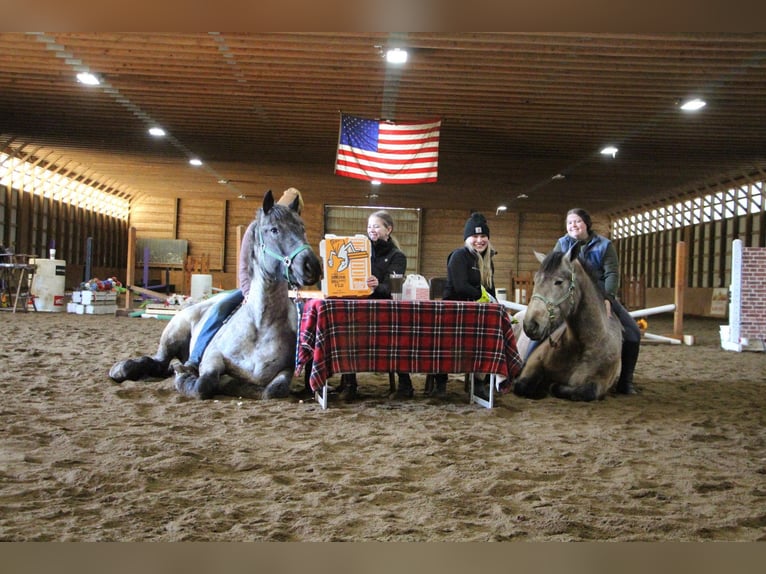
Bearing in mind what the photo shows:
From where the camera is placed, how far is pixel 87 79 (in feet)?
44.3

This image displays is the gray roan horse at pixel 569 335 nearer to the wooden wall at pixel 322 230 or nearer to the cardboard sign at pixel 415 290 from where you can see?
the cardboard sign at pixel 415 290

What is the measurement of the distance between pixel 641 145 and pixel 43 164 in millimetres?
21493

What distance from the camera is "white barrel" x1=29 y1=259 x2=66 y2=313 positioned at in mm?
17750

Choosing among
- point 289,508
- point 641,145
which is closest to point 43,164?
point 641,145

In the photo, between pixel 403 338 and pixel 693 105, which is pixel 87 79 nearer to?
pixel 403 338

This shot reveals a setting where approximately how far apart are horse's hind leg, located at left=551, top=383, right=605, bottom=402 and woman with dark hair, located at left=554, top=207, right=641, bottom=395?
658 mm

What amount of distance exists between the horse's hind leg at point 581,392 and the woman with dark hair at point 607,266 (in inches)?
25.9

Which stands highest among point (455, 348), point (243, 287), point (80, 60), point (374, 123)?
point (80, 60)

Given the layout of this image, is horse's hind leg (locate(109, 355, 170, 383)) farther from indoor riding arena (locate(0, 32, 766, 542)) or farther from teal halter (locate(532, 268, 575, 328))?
teal halter (locate(532, 268, 575, 328))

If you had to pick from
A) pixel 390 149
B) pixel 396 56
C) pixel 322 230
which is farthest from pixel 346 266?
pixel 322 230

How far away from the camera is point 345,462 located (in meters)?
3.32

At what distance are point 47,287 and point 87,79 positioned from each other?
690 cm

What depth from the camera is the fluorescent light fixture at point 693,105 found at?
44.6 ft
